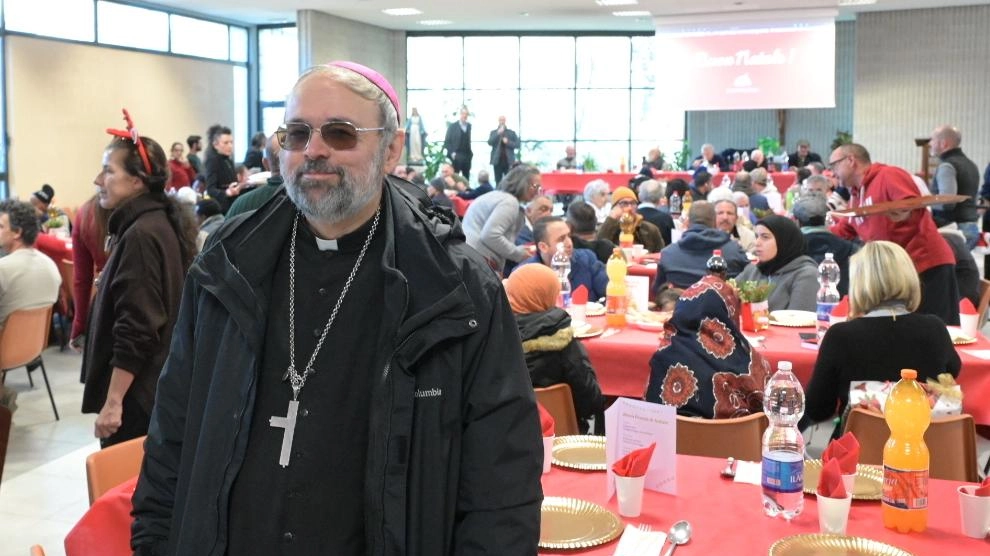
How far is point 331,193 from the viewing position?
1.67 meters

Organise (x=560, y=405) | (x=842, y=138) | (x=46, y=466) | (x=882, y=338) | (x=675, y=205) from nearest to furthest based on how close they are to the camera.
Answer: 1. (x=882, y=338)
2. (x=560, y=405)
3. (x=46, y=466)
4. (x=675, y=205)
5. (x=842, y=138)

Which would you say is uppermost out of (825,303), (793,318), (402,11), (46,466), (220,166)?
(402,11)

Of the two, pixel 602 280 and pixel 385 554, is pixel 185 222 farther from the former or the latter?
pixel 602 280

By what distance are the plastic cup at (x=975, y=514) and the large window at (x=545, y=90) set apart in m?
18.7

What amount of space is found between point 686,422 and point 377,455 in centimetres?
192

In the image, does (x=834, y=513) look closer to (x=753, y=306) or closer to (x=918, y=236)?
(x=753, y=306)

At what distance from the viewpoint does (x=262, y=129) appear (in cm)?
2003

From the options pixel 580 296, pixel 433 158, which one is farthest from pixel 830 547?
pixel 433 158

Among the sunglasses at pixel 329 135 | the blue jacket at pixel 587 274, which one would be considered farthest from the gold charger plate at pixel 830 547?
the blue jacket at pixel 587 274

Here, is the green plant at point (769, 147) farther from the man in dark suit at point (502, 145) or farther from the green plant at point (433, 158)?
the green plant at point (433, 158)

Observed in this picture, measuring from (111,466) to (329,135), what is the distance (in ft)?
Answer: 4.31

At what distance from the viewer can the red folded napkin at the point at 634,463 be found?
2.38 m

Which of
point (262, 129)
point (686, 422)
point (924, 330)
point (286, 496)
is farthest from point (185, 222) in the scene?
point (262, 129)

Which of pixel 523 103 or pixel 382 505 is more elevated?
pixel 523 103
